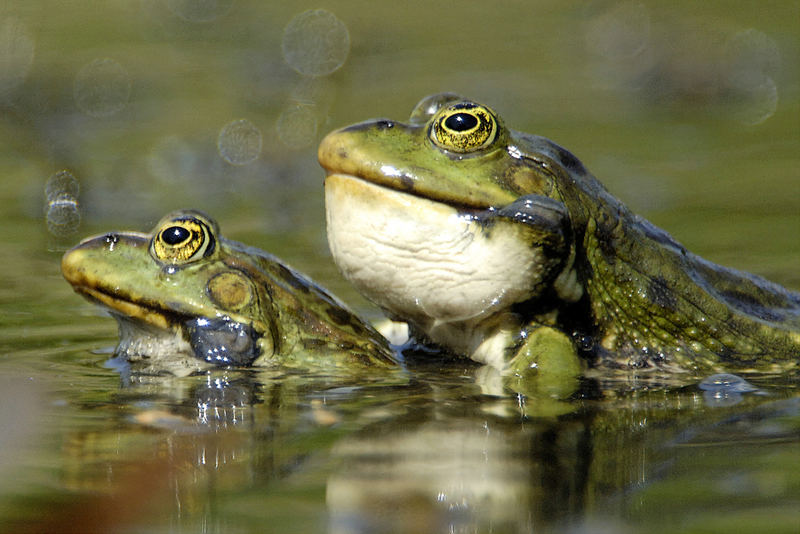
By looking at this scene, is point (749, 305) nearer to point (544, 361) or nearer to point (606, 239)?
point (606, 239)

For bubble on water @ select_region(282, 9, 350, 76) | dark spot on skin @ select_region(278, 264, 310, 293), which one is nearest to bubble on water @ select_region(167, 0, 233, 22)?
bubble on water @ select_region(282, 9, 350, 76)

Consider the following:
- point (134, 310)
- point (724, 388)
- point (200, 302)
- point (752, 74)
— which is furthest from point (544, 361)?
point (752, 74)

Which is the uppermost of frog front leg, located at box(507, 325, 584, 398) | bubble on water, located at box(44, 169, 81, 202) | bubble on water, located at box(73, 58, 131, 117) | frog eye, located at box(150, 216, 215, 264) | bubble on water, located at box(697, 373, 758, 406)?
bubble on water, located at box(73, 58, 131, 117)

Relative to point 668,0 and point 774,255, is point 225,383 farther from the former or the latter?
point 668,0

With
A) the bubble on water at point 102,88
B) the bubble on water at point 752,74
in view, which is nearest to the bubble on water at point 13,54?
the bubble on water at point 102,88

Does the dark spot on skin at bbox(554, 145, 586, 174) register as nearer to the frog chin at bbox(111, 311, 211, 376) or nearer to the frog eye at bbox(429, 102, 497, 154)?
the frog eye at bbox(429, 102, 497, 154)

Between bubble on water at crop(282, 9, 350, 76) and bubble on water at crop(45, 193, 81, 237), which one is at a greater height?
bubble on water at crop(282, 9, 350, 76)
